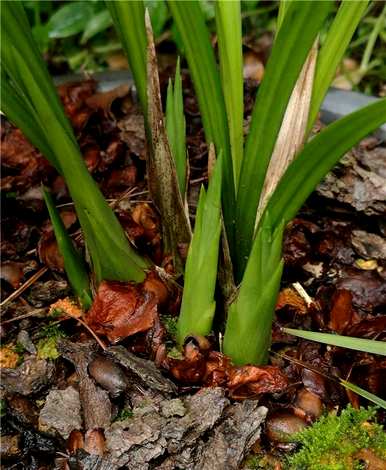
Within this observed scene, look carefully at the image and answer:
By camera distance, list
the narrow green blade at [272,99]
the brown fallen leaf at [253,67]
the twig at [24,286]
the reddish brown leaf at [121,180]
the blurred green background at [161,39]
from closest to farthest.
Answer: the narrow green blade at [272,99], the twig at [24,286], the reddish brown leaf at [121,180], the brown fallen leaf at [253,67], the blurred green background at [161,39]

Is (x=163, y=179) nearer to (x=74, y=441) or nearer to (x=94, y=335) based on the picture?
(x=94, y=335)

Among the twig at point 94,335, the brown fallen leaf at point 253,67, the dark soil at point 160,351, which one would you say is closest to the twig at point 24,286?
the dark soil at point 160,351

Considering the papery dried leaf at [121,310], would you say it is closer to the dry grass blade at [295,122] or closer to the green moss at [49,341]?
the green moss at [49,341]

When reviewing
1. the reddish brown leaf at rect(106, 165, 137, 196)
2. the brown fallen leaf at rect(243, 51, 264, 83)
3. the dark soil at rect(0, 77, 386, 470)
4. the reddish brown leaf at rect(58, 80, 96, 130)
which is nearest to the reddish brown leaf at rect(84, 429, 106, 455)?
the dark soil at rect(0, 77, 386, 470)

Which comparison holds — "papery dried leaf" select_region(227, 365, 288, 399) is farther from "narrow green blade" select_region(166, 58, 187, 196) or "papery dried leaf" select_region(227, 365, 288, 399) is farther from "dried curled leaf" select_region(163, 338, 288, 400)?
"narrow green blade" select_region(166, 58, 187, 196)

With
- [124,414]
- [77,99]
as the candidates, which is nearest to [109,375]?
[124,414]

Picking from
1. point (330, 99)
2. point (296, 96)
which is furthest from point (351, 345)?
point (330, 99)
